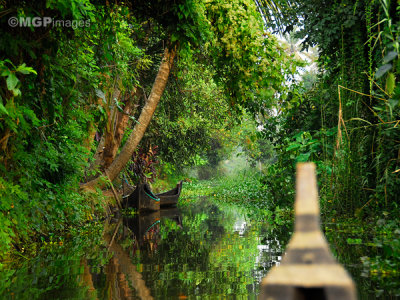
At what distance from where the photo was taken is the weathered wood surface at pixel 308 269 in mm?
1109

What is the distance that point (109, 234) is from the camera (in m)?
8.64

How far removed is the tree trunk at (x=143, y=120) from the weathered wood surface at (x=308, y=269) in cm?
876

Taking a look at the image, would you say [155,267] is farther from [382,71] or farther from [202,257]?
[382,71]

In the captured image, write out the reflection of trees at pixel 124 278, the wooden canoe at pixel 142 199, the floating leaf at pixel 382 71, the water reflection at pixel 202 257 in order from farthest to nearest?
1. the wooden canoe at pixel 142 199
2. the water reflection at pixel 202 257
3. the reflection of trees at pixel 124 278
4. the floating leaf at pixel 382 71

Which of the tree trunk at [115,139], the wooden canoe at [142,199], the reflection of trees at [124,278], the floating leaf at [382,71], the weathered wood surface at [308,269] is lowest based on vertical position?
the reflection of trees at [124,278]

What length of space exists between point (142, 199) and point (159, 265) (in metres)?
8.59

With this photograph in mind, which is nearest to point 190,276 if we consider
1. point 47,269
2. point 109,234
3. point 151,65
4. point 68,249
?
point 47,269

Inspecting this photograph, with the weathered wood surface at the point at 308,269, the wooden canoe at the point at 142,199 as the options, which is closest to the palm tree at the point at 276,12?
the wooden canoe at the point at 142,199

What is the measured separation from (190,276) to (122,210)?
9.97m

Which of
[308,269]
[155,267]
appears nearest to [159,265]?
[155,267]

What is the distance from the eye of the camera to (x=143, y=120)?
35.1 feet

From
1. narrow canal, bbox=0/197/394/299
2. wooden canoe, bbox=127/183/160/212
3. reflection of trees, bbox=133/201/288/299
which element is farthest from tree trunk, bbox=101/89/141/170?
reflection of trees, bbox=133/201/288/299

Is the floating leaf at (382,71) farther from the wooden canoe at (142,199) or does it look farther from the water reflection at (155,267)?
the wooden canoe at (142,199)

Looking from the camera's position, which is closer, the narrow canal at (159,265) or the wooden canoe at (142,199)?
the narrow canal at (159,265)
